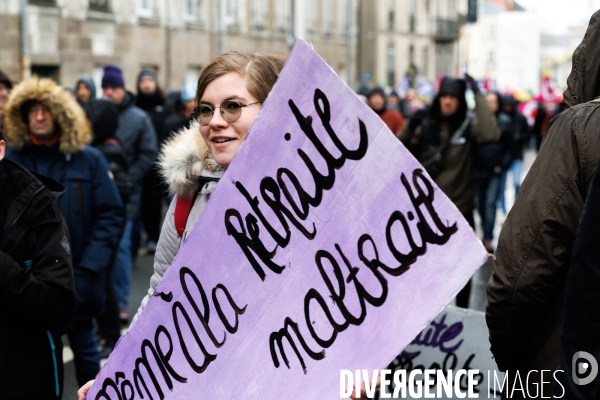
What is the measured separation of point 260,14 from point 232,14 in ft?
6.19

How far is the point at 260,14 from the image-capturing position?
28812 millimetres

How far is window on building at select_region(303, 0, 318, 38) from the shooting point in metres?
34.1

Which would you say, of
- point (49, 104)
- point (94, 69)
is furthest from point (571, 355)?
point (94, 69)

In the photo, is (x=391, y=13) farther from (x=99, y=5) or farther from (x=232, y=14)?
(x=99, y=5)

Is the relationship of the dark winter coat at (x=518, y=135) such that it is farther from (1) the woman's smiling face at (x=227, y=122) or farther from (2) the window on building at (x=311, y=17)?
(2) the window on building at (x=311, y=17)

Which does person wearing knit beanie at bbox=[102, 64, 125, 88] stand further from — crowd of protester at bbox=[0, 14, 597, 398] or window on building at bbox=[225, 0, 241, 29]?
window on building at bbox=[225, 0, 241, 29]

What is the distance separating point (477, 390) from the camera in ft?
13.4

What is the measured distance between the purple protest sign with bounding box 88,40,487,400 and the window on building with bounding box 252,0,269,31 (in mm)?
26596

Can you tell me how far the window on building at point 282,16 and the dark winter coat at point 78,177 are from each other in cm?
2574

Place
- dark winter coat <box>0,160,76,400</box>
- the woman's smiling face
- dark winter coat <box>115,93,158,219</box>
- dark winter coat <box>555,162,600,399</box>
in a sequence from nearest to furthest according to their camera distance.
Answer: dark winter coat <box>555,162,600,399</box>
the woman's smiling face
dark winter coat <box>0,160,76,400</box>
dark winter coat <box>115,93,158,219</box>

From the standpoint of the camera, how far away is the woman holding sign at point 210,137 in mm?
2480

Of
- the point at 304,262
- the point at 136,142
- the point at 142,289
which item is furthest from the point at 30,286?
the point at 136,142

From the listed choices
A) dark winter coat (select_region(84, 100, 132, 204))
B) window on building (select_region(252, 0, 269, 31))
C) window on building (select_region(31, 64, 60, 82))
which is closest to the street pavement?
dark winter coat (select_region(84, 100, 132, 204))

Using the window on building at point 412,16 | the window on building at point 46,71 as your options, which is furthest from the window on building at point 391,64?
the window on building at point 46,71
